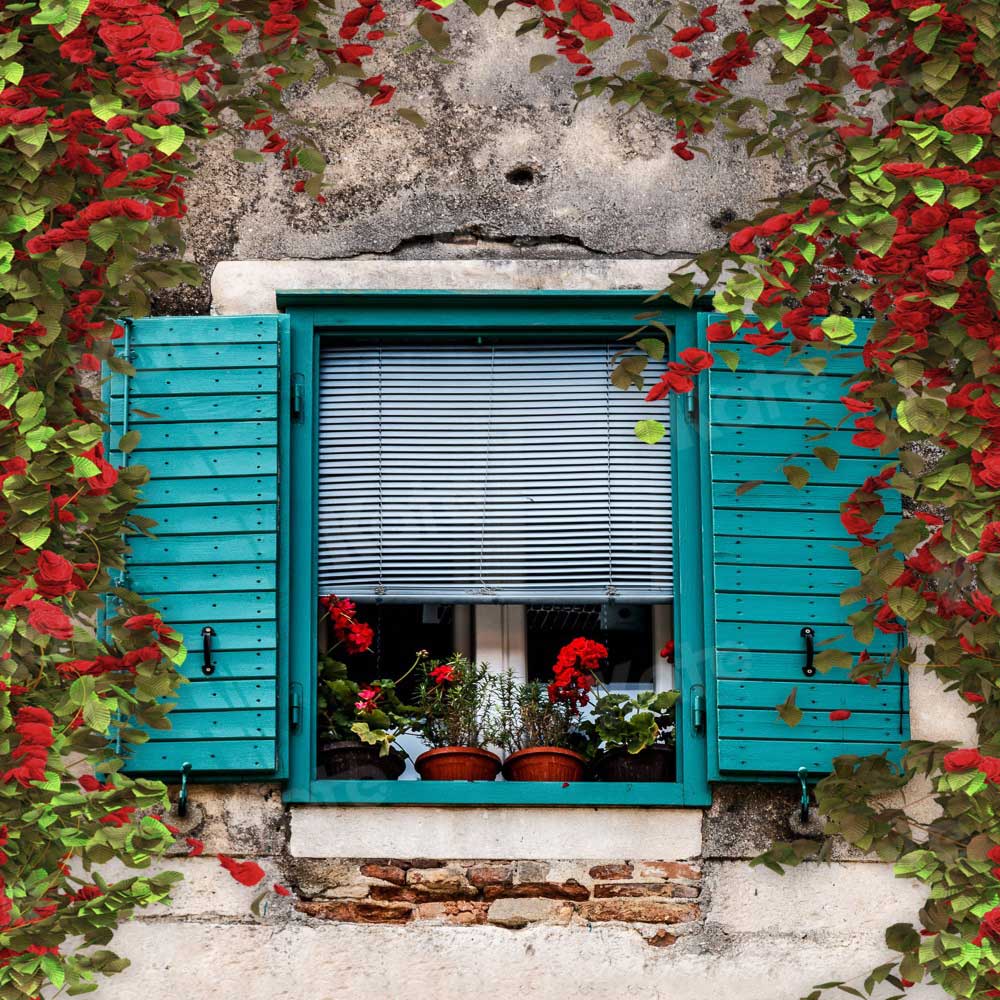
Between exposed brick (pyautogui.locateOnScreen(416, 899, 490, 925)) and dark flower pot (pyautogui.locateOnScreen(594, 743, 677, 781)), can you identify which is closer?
exposed brick (pyautogui.locateOnScreen(416, 899, 490, 925))

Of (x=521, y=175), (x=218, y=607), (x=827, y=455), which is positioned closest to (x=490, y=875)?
(x=218, y=607)

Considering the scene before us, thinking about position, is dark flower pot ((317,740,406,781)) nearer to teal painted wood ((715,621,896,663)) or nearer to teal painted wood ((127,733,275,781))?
teal painted wood ((127,733,275,781))

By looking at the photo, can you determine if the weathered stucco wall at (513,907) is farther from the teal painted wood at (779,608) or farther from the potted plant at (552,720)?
the teal painted wood at (779,608)

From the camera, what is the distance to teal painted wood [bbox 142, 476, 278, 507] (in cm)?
545

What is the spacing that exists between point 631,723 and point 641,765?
4.9 inches

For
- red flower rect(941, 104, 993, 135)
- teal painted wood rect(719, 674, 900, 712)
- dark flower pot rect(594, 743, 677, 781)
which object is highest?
red flower rect(941, 104, 993, 135)

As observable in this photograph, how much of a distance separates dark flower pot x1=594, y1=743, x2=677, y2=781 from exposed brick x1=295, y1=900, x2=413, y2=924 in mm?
708

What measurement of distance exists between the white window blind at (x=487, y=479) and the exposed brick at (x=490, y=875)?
81 cm

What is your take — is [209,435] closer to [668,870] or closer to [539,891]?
[539,891]

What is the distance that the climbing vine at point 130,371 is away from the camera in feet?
12.6

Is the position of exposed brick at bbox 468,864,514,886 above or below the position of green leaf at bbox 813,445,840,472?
below

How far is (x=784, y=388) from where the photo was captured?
5.60 metres

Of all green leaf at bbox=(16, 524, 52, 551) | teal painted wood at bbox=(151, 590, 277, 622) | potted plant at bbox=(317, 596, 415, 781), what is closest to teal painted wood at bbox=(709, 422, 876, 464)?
potted plant at bbox=(317, 596, 415, 781)

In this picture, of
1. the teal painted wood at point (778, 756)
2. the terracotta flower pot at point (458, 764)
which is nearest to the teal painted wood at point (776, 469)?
the teal painted wood at point (778, 756)
